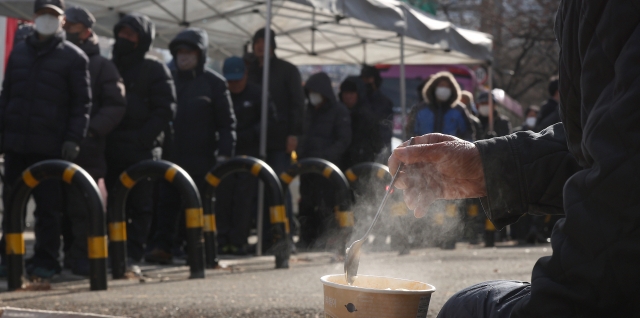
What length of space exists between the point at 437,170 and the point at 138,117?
6746 mm

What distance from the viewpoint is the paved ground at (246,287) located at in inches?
224

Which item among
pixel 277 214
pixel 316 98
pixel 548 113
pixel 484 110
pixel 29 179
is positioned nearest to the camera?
pixel 29 179

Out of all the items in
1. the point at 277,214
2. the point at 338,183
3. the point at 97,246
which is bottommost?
the point at 97,246

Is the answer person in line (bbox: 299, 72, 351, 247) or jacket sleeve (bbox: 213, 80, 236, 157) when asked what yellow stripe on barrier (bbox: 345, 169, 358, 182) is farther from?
jacket sleeve (bbox: 213, 80, 236, 157)

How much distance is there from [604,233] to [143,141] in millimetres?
7674

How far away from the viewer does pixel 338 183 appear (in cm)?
980

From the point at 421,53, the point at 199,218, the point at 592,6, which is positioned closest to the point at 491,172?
the point at 592,6

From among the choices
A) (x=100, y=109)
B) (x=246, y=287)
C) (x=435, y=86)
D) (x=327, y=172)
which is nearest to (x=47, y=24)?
(x=100, y=109)

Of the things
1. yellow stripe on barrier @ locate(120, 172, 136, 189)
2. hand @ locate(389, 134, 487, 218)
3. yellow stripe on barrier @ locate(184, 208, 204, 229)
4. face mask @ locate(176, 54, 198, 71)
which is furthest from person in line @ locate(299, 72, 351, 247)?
hand @ locate(389, 134, 487, 218)

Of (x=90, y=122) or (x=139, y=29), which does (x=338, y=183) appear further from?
(x=90, y=122)

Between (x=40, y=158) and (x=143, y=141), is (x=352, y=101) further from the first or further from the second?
(x=40, y=158)

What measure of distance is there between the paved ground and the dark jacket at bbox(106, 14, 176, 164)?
1125mm

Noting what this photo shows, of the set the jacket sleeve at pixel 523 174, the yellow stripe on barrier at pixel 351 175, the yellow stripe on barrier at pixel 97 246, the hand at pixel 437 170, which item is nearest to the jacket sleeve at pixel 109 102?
the yellow stripe on barrier at pixel 97 246

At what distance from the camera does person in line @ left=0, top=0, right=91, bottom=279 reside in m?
7.79
